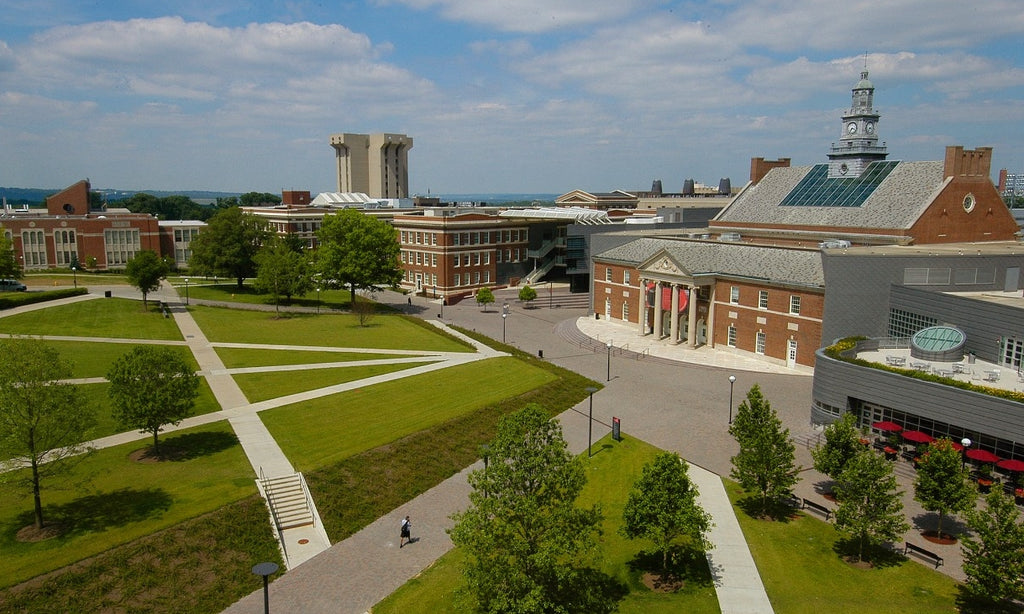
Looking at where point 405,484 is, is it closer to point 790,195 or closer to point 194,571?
point 194,571

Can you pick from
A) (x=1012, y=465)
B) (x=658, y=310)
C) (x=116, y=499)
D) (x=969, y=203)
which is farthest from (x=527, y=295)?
(x=116, y=499)

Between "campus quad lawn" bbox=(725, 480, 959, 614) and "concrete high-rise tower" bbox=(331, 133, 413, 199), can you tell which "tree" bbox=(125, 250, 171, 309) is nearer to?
"campus quad lawn" bbox=(725, 480, 959, 614)

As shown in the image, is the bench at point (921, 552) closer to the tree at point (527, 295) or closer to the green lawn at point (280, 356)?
the green lawn at point (280, 356)

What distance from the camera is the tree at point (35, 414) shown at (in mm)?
22109

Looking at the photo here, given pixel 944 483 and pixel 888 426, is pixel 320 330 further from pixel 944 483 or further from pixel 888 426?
pixel 944 483

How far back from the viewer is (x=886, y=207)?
52750 millimetres

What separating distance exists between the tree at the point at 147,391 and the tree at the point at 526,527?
16.3 meters

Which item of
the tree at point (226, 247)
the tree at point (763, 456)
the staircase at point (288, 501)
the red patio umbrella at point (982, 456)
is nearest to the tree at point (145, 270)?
the tree at point (226, 247)

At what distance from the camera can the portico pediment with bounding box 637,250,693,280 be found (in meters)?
52.4

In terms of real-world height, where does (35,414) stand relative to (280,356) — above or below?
above

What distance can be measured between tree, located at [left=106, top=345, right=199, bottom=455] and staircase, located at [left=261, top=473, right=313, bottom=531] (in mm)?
5220

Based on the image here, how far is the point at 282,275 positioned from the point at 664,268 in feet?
111

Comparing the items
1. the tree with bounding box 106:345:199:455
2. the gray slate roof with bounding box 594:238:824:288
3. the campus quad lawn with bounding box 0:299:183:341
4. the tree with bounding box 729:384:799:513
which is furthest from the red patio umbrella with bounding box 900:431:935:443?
the campus quad lawn with bounding box 0:299:183:341

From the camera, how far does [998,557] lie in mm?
18438
